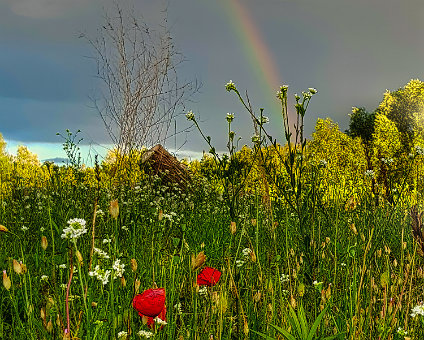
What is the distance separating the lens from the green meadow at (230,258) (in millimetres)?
1917

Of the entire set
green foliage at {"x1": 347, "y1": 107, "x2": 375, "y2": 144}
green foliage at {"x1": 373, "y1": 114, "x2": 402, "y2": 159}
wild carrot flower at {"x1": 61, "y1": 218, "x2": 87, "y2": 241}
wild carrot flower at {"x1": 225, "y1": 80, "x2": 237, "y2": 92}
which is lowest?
wild carrot flower at {"x1": 61, "y1": 218, "x2": 87, "y2": 241}

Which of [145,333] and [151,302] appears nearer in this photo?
[151,302]

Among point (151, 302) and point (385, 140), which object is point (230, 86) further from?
point (385, 140)

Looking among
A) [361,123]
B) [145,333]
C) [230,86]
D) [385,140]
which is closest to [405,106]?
[361,123]

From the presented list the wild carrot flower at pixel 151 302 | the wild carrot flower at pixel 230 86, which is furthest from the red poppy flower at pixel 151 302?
the wild carrot flower at pixel 230 86

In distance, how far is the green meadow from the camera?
1917 mm

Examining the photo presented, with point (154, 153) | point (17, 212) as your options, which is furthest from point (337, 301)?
point (154, 153)

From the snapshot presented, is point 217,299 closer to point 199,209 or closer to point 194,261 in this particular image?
point 194,261

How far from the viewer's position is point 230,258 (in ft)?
9.47

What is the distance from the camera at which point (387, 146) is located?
19.3 meters

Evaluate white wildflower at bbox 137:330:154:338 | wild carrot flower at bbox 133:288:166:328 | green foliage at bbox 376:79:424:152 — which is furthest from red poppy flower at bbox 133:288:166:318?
green foliage at bbox 376:79:424:152

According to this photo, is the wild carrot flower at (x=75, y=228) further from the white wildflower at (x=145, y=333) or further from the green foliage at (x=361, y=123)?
the green foliage at (x=361, y=123)

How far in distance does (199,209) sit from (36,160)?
59.4ft

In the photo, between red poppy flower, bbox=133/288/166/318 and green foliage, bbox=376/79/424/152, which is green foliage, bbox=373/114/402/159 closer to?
green foliage, bbox=376/79/424/152
